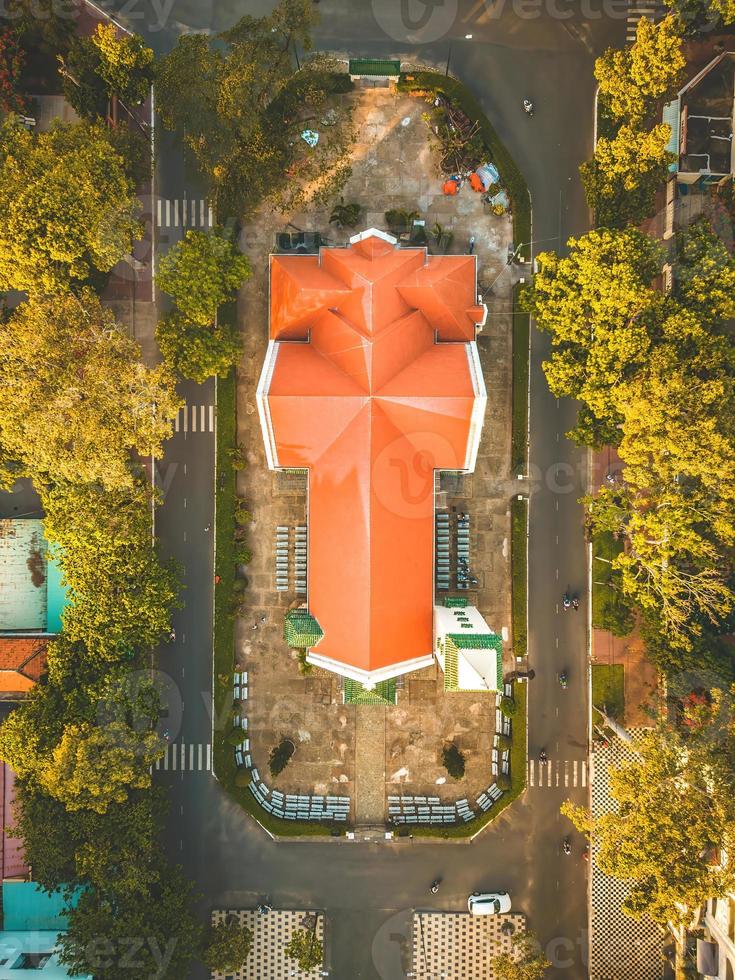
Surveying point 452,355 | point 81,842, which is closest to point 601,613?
point 452,355

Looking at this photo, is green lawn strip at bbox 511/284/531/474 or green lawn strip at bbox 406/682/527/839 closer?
green lawn strip at bbox 406/682/527/839

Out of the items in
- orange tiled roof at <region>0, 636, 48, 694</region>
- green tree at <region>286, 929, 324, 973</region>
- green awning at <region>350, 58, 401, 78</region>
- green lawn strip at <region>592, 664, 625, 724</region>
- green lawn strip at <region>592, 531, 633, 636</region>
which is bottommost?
green tree at <region>286, 929, 324, 973</region>

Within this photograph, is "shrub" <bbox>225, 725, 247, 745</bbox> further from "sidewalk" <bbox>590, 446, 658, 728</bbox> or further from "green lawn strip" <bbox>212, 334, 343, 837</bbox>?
"sidewalk" <bbox>590, 446, 658, 728</bbox>

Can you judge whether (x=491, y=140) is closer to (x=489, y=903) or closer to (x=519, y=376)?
(x=519, y=376)

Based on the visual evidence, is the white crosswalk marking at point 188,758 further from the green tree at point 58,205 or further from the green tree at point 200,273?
the green tree at point 58,205

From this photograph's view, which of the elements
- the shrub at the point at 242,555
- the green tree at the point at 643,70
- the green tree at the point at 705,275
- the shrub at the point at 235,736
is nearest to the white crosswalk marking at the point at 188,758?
the shrub at the point at 235,736

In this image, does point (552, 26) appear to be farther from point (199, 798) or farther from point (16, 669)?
point (199, 798)

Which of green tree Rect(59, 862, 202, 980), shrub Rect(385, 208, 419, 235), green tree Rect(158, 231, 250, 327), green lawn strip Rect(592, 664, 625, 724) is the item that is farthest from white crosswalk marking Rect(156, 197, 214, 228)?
green tree Rect(59, 862, 202, 980)

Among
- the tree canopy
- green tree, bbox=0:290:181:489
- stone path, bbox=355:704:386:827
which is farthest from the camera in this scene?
stone path, bbox=355:704:386:827
